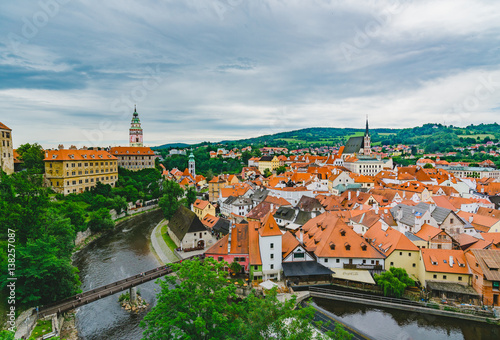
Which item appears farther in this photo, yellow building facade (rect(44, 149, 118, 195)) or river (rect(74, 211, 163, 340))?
yellow building facade (rect(44, 149, 118, 195))

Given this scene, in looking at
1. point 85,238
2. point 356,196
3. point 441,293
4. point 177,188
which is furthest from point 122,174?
point 441,293

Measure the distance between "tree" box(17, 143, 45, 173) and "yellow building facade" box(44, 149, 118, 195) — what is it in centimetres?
120

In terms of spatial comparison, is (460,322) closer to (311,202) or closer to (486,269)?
(486,269)

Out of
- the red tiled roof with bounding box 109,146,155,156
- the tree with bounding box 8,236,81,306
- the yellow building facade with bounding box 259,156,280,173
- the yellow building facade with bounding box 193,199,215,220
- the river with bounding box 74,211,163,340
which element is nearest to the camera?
the tree with bounding box 8,236,81,306

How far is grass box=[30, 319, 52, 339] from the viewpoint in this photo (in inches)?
752

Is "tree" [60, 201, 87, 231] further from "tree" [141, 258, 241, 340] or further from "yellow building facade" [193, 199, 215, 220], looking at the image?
"tree" [141, 258, 241, 340]

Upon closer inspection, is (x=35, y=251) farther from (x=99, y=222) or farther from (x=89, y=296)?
(x=99, y=222)

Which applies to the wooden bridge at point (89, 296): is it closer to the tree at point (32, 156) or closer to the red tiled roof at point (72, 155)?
the tree at point (32, 156)

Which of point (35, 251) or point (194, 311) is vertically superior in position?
point (35, 251)

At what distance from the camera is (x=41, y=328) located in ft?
65.3

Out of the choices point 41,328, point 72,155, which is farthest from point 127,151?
point 41,328

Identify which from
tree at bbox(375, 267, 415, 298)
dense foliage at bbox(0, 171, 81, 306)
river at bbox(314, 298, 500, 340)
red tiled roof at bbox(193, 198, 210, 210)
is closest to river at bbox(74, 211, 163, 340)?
dense foliage at bbox(0, 171, 81, 306)

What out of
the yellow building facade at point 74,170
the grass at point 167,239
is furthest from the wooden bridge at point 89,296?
the yellow building facade at point 74,170

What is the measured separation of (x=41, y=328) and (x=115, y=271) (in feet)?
41.7
